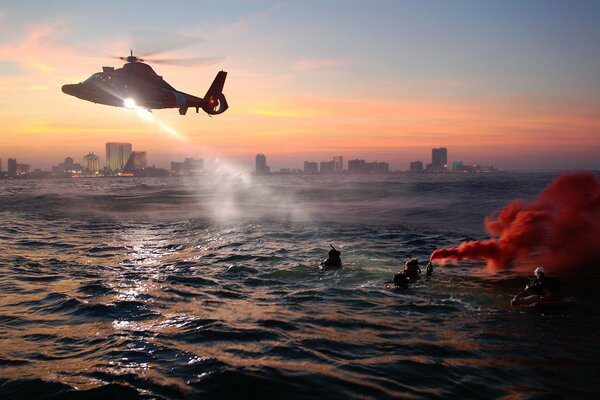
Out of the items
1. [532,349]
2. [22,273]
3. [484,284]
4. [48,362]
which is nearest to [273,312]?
[48,362]

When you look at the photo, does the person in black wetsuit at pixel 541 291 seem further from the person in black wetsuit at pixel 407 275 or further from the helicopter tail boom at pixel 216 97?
the helicopter tail boom at pixel 216 97

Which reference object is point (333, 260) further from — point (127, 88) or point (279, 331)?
point (127, 88)

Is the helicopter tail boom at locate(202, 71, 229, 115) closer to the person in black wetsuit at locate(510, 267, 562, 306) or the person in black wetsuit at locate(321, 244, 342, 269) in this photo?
the person in black wetsuit at locate(321, 244, 342, 269)

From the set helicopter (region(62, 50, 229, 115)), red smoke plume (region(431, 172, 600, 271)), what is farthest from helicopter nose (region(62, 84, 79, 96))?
red smoke plume (region(431, 172, 600, 271))

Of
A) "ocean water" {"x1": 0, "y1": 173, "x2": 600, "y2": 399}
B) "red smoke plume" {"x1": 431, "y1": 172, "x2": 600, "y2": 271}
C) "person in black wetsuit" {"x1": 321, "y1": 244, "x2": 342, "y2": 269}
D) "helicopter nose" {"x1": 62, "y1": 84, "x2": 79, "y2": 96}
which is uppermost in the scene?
"helicopter nose" {"x1": 62, "y1": 84, "x2": 79, "y2": 96}

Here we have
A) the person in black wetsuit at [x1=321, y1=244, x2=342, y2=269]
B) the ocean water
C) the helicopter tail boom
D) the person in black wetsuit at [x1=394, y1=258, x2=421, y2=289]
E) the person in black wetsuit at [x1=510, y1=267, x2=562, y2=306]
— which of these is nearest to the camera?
the ocean water

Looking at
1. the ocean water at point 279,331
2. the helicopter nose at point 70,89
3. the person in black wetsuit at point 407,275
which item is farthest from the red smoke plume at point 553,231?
the helicopter nose at point 70,89

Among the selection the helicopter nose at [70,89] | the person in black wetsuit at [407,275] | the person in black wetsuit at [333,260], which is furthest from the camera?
the helicopter nose at [70,89]

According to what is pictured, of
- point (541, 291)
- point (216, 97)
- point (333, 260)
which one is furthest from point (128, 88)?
point (541, 291)
